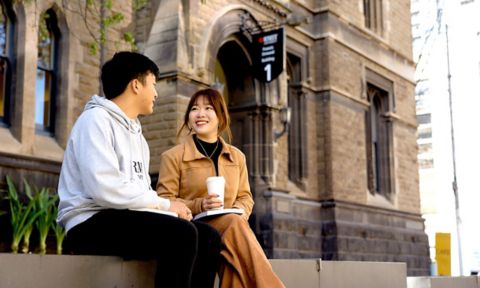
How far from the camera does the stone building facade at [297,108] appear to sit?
37.2ft

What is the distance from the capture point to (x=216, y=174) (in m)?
4.53

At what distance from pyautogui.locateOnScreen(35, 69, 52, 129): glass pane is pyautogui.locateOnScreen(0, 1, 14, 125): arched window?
56 cm

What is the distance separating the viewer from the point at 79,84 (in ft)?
37.7

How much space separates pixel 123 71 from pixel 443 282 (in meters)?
5.80

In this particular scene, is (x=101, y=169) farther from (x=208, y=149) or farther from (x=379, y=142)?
(x=379, y=142)

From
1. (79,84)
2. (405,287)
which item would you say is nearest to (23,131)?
(79,84)

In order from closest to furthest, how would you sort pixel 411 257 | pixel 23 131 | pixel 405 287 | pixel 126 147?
pixel 126 147
pixel 405 287
pixel 23 131
pixel 411 257

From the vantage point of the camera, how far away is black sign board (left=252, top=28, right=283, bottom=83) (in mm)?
14352

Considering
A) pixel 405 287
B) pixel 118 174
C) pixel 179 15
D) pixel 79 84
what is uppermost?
pixel 179 15

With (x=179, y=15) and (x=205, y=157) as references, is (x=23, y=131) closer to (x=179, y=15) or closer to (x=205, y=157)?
(x=179, y=15)

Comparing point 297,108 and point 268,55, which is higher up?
point 268,55

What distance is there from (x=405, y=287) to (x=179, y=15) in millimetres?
6878


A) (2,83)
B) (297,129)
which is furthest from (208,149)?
(297,129)

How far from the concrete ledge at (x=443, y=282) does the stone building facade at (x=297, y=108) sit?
17.4 ft
